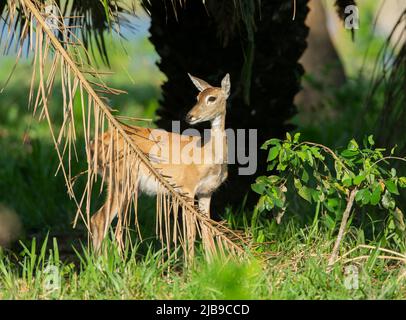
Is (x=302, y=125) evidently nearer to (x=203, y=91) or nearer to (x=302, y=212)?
(x=302, y=212)

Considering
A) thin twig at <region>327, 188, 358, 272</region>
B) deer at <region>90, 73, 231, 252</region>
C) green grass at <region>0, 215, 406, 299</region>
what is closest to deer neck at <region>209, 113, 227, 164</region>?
deer at <region>90, 73, 231, 252</region>

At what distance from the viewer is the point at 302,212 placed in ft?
24.3

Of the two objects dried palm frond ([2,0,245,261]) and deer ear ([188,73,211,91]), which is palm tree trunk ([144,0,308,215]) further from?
dried palm frond ([2,0,245,261])

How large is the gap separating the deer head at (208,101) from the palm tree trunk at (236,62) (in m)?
0.50

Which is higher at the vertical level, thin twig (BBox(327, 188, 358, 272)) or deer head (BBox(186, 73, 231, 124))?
deer head (BBox(186, 73, 231, 124))

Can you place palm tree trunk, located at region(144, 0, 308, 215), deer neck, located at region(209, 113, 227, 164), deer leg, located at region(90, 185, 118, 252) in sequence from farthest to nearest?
1. palm tree trunk, located at region(144, 0, 308, 215)
2. deer neck, located at region(209, 113, 227, 164)
3. deer leg, located at region(90, 185, 118, 252)

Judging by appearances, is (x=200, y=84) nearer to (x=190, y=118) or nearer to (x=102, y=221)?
(x=190, y=118)

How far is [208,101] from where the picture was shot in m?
6.30

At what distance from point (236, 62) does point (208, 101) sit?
2.52ft

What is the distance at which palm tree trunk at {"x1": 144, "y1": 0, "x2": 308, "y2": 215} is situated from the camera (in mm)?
6926

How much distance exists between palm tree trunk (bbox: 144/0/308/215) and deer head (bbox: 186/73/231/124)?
1.63 ft

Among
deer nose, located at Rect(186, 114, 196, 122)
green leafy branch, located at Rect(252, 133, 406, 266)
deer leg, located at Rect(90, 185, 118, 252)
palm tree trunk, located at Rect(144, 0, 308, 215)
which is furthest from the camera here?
palm tree trunk, located at Rect(144, 0, 308, 215)

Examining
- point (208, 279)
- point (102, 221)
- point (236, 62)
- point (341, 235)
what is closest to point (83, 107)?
point (208, 279)
